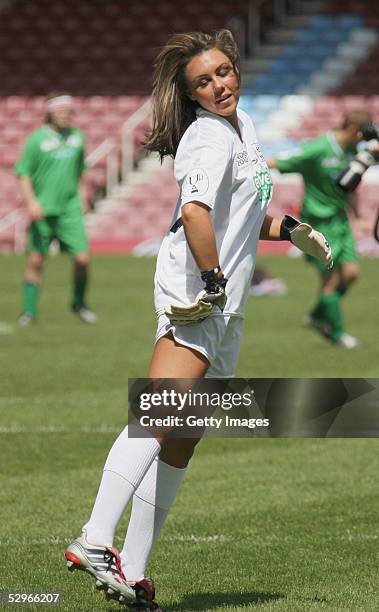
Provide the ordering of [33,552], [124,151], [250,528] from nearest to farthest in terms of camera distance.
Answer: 1. [33,552]
2. [250,528]
3. [124,151]

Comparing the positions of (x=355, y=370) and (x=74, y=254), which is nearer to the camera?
(x=355, y=370)

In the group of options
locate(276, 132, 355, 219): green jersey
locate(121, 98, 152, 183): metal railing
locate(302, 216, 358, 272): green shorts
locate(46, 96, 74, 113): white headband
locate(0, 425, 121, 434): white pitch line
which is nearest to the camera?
locate(0, 425, 121, 434): white pitch line

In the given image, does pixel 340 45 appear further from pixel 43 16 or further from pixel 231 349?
pixel 231 349

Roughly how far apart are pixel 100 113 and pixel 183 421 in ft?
85.4

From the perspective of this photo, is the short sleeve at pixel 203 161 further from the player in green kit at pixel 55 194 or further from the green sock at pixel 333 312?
the player in green kit at pixel 55 194

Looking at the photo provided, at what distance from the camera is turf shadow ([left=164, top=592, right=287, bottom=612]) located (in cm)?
475

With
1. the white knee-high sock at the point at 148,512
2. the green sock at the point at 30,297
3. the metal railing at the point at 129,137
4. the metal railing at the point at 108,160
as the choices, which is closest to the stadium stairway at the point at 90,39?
the metal railing at the point at 129,137

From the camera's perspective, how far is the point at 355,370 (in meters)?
11.2

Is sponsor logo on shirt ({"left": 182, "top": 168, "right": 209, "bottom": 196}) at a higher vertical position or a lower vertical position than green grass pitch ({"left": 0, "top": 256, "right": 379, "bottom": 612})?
higher

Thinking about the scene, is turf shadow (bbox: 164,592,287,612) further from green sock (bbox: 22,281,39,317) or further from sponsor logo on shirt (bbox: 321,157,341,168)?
green sock (bbox: 22,281,39,317)

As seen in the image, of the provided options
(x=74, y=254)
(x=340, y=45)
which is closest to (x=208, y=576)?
(x=74, y=254)

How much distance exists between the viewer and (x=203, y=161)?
4449 millimetres

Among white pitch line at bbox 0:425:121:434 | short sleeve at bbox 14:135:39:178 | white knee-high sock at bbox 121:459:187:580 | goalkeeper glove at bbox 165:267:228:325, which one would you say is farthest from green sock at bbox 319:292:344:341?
goalkeeper glove at bbox 165:267:228:325

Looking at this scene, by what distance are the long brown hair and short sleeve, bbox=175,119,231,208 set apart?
121mm
